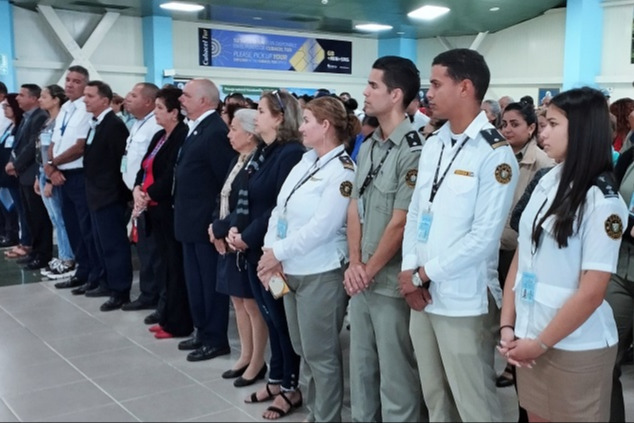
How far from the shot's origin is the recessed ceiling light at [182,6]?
11.4 meters

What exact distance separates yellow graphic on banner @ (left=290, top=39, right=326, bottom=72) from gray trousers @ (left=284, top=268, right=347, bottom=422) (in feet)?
43.8

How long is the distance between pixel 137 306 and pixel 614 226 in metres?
3.75

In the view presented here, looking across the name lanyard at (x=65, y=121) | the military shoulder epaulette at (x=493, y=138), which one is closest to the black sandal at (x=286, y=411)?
the military shoulder epaulette at (x=493, y=138)

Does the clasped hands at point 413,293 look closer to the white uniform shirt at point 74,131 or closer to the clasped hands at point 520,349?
the clasped hands at point 520,349

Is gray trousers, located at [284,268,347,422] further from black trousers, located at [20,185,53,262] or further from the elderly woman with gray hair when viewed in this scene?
black trousers, located at [20,185,53,262]

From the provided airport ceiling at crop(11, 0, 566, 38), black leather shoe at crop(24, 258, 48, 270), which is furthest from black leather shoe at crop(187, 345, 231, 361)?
airport ceiling at crop(11, 0, 566, 38)

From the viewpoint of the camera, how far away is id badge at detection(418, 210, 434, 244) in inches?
86.6

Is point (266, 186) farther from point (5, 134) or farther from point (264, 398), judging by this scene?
point (5, 134)

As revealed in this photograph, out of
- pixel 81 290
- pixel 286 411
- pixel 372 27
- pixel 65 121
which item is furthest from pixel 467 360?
pixel 372 27

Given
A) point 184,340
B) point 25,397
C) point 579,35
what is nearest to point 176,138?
point 184,340

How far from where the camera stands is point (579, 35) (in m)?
12.5

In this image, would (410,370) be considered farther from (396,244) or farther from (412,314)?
(396,244)

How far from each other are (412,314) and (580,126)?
880mm

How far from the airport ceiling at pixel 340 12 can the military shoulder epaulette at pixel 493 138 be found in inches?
391
